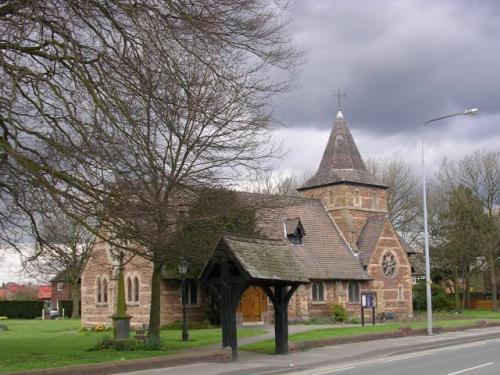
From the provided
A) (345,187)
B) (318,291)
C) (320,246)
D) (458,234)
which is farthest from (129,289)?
(458,234)

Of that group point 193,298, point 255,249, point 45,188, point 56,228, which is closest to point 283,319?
point 255,249

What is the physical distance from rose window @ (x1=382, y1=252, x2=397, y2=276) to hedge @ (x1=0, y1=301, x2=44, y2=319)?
3957 cm

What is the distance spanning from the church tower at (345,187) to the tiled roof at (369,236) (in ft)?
1.43

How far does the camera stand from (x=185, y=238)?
1966 cm

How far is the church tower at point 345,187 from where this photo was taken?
48.8 meters

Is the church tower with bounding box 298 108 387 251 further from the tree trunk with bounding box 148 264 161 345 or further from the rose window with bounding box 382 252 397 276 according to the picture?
the tree trunk with bounding box 148 264 161 345

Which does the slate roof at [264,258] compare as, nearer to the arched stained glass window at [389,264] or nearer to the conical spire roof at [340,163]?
the arched stained glass window at [389,264]

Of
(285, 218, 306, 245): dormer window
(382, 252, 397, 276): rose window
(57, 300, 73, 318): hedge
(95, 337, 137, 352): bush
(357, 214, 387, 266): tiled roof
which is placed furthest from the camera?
(57, 300, 73, 318): hedge

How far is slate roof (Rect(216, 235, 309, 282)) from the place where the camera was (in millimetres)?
18667

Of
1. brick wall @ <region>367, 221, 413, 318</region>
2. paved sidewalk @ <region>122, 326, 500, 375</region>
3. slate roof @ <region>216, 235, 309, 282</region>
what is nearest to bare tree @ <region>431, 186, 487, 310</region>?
brick wall @ <region>367, 221, 413, 318</region>

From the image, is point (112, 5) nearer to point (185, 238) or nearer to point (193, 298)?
point (185, 238)

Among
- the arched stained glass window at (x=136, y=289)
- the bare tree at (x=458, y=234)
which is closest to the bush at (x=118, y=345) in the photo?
the arched stained glass window at (x=136, y=289)

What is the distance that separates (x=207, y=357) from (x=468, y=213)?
4694 centimetres

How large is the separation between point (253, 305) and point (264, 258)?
20551 millimetres
